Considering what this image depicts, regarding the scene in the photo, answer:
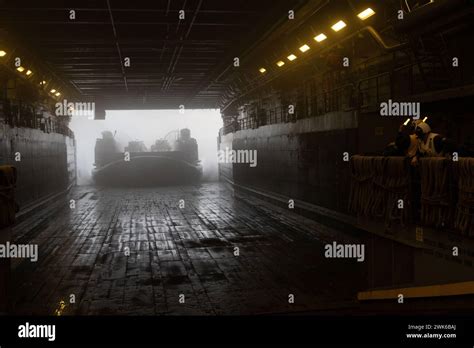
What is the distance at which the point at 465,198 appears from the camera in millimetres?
6957

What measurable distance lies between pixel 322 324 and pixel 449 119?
8301mm

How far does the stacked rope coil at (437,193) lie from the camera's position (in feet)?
24.3

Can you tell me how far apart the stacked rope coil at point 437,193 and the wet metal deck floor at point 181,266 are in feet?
8.58

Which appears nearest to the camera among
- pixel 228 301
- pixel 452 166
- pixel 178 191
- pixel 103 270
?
pixel 452 166

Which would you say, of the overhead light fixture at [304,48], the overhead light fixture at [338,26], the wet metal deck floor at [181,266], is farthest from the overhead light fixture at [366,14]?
the wet metal deck floor at [181,266]

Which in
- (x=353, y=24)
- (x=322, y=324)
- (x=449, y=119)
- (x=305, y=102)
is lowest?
(x=322, y=324)

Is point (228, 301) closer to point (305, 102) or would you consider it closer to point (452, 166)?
point (452, 166)

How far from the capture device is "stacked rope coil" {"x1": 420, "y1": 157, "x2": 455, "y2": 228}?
7395 millimetres

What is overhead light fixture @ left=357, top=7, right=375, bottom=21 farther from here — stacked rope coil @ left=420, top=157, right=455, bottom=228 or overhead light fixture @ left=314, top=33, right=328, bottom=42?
stacked rope coil @ left=420, top=157, right=455, bottom=228

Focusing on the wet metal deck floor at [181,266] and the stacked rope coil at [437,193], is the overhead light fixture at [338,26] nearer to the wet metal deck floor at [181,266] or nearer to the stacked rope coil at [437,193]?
the wet metal deck floor at [181,266]

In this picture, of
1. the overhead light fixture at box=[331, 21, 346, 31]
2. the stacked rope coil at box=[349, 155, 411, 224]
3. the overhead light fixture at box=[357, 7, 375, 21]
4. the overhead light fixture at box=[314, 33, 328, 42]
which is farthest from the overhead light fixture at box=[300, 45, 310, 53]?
the stacked rope coil at box=[349, 155, 411, 224]

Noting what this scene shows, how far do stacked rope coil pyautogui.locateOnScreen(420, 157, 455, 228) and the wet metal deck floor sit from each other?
261cm

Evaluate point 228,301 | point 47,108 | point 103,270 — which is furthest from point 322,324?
point 47,108

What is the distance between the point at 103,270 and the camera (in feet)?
40.1
